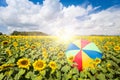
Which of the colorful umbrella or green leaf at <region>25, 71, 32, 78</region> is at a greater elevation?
the colorful umbrella

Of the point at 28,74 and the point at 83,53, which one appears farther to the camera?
the point at 83,53

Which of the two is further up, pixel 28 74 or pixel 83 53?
pixel 83 53

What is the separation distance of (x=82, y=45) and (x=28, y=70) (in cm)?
196

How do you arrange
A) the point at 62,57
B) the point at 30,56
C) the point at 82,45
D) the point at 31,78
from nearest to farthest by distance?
the point at 31,78 → the point at 62,57 → the point at 30,56 → the point at 82,45

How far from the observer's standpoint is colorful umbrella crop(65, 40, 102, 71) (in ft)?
15.1

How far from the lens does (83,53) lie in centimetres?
491

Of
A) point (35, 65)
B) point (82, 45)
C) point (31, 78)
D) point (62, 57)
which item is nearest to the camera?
point (31, 78)

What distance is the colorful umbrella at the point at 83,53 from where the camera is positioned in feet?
15.1

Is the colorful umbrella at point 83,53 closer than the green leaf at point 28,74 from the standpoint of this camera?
No

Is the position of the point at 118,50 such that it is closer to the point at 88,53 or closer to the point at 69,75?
the point at 88,53

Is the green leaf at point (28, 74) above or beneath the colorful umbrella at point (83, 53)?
beneath

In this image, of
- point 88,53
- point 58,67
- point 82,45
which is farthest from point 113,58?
point 58,67

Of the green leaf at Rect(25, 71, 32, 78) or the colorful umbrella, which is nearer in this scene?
the green leaf at Rect(25, 71, 32, 78)

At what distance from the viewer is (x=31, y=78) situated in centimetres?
333
